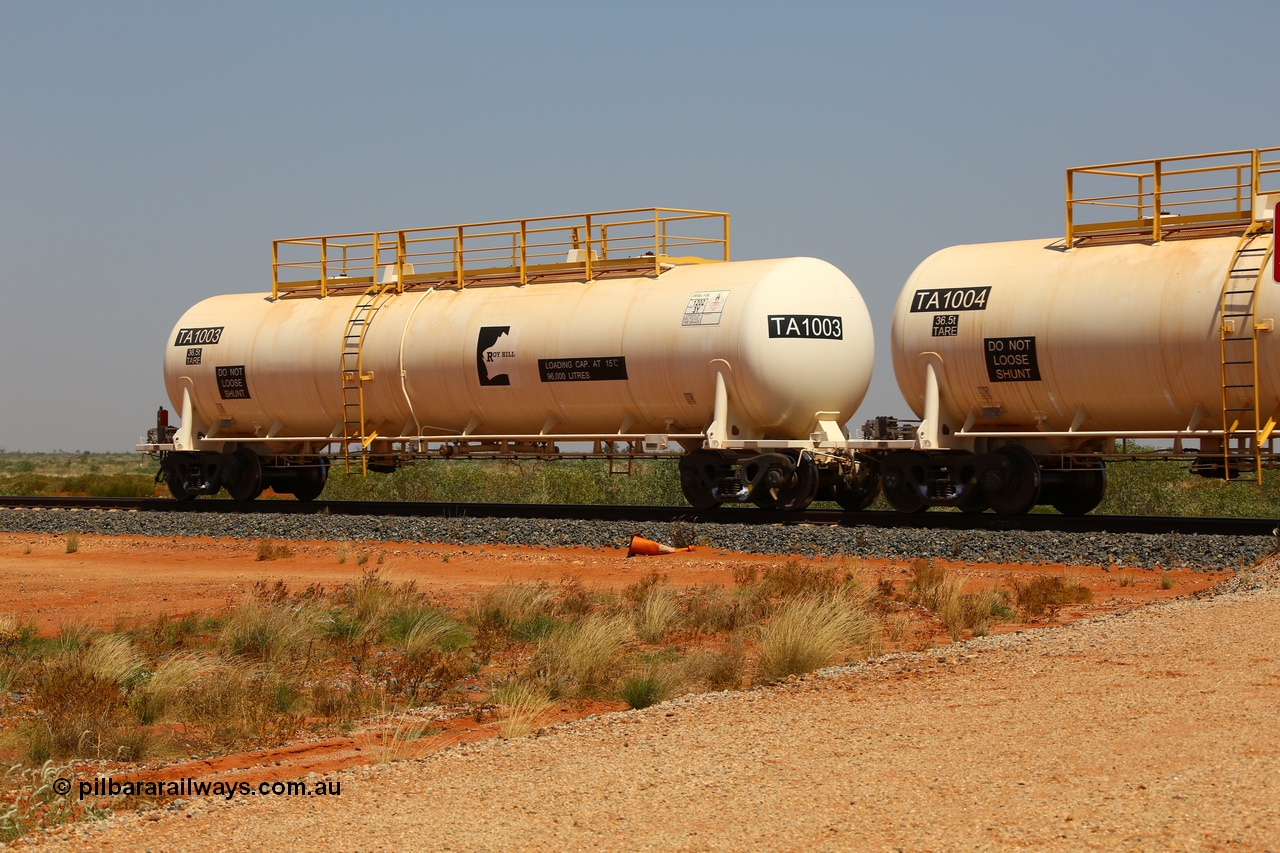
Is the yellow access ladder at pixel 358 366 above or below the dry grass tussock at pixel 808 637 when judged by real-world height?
above

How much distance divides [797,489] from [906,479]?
186 cm

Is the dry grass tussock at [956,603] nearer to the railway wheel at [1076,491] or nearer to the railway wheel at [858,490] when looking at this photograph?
the railway wheel at [1076,491]

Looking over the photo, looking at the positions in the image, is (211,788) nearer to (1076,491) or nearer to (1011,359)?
(1011,359)

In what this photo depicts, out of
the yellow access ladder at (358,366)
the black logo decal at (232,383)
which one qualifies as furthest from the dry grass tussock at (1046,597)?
the black logo decal at (232,383)

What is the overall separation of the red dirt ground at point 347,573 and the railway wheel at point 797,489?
3.47m

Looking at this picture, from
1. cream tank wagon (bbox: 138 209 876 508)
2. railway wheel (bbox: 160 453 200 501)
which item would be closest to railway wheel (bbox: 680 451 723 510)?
cream tank wagon (bbox: 138 209 876 508)

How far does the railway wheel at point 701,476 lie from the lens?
954 inches

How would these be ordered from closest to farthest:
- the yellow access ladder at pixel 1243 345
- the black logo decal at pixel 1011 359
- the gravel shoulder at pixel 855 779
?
the gravel shoulder at pixel 855 779
the yellow access ladder at pixel 1243 345
the black logo decal at pixel 1011 359

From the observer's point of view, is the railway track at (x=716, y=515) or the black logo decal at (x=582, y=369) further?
the black logo decal at (x=582, y=369)

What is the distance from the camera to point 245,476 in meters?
31.3

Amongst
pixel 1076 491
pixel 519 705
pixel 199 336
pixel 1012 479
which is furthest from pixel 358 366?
pixel 519 705

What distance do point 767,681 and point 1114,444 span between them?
12861 millimetres

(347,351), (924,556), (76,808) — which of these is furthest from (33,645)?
(347,351)

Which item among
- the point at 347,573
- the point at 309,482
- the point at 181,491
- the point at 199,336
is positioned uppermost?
the point at 199,336
